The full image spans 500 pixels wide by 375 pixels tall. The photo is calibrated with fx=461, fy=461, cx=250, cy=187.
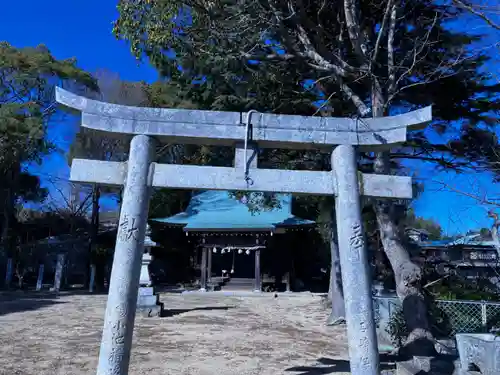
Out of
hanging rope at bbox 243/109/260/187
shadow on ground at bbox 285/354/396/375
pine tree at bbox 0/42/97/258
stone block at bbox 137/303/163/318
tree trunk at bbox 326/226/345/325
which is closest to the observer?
hanging rope at bbox 243/109/260/187

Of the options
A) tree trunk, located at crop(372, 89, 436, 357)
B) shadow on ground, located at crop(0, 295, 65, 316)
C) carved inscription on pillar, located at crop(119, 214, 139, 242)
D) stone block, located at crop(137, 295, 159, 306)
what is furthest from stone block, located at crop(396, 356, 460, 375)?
shadow on ground, located at crop(0, 295, 65, 316)

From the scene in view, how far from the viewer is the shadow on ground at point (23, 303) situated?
13562 millimetres

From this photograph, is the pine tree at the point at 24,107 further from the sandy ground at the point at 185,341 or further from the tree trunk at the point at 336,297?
the tree trunk at the point at 336,297

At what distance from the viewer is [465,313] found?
8773 millimetres

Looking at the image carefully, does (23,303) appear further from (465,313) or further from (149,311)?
(465,313)

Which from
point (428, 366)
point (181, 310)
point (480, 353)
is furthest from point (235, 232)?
point (480, 353)

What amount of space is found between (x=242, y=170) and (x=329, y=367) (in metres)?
3.57

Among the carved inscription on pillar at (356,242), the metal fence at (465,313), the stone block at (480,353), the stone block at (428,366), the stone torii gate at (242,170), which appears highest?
the stone torii gate at (242,170)

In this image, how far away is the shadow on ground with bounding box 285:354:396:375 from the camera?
21.2 feet

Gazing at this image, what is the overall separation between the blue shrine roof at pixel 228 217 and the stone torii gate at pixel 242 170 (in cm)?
1565

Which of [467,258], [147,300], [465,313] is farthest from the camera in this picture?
[467,258]

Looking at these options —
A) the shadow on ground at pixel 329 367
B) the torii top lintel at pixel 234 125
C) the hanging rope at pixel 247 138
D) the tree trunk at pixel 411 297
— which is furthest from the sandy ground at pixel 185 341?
the torii top lintel at pixel 234 125

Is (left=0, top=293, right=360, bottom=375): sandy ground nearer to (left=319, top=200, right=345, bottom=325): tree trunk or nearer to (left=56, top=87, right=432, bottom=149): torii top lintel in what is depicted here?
(left=319, top=200, right=345, bottom=325): tree trunk

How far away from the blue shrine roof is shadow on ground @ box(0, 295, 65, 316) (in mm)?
7505
